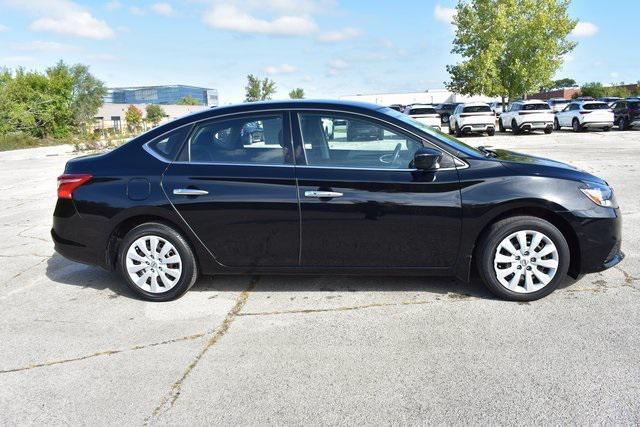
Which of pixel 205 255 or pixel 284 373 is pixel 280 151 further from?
pixel 284 373

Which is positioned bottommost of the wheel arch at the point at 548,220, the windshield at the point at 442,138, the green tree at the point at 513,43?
the wheel arch at the point at 548,220

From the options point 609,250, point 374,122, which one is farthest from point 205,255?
point 609,250

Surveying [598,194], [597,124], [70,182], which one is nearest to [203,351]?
[70,182]

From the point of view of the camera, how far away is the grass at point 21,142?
33156 mm

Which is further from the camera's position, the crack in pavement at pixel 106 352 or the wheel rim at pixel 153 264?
the wheel rim at pixel 153 264

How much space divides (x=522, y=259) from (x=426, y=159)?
114cm

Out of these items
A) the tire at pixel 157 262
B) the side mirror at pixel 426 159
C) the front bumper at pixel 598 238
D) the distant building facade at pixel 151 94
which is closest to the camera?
the side mirror at pixel 426 159

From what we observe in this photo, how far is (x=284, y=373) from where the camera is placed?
3180 millimetres

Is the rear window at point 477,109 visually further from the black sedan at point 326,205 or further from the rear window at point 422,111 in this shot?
the black sedan at point 326,205

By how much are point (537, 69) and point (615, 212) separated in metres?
37.5

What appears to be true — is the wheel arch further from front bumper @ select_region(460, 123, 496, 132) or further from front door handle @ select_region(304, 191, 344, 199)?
front bumper @ select_region(460, 123, 496, 132)

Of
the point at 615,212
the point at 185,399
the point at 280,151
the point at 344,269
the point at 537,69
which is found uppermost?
the point at 537,69

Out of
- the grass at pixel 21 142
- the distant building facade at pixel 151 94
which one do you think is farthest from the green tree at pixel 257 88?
the distant building facade at pixel 151 94

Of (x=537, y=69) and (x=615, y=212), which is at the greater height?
(x=537, y=69)
